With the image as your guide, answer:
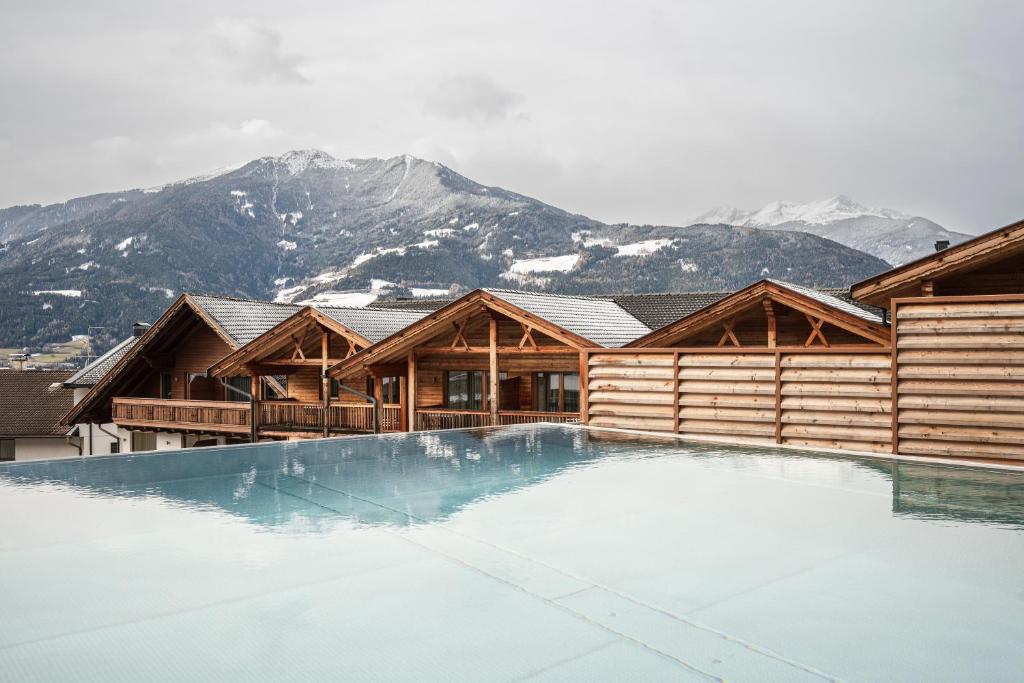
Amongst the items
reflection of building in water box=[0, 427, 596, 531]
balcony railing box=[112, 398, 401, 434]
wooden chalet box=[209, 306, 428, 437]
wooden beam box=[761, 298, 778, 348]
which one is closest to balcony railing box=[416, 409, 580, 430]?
wooden chalet box=[209, 306, 428, 437]

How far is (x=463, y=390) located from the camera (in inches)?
761

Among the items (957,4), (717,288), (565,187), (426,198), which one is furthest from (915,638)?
(565,187)

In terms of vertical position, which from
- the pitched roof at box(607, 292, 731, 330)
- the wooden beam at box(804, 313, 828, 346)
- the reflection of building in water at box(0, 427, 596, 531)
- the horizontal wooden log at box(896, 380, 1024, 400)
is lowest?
the reflection of building in water at box(0, 427, 596, 531)

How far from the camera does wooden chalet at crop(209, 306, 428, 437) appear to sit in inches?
742

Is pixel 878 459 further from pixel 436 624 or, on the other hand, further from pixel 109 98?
pixel 109 98

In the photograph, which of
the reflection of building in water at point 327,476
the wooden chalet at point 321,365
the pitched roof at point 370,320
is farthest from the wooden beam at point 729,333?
the wooden chalet at point 321,365

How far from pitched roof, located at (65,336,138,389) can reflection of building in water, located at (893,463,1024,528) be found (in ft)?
82.7

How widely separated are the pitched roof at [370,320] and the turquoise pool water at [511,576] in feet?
41.7

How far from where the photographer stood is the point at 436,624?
10.3 feet

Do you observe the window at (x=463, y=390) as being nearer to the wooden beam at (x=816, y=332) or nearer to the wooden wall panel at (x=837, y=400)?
the wooden beam at (x=816, y=332)

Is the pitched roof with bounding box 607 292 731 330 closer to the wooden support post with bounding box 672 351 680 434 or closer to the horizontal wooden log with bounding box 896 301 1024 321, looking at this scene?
the wooden support post with bounding box 672 351 680 434

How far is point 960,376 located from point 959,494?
260cm

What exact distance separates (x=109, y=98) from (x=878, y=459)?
636ft

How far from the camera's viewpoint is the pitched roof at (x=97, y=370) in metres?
27.3
